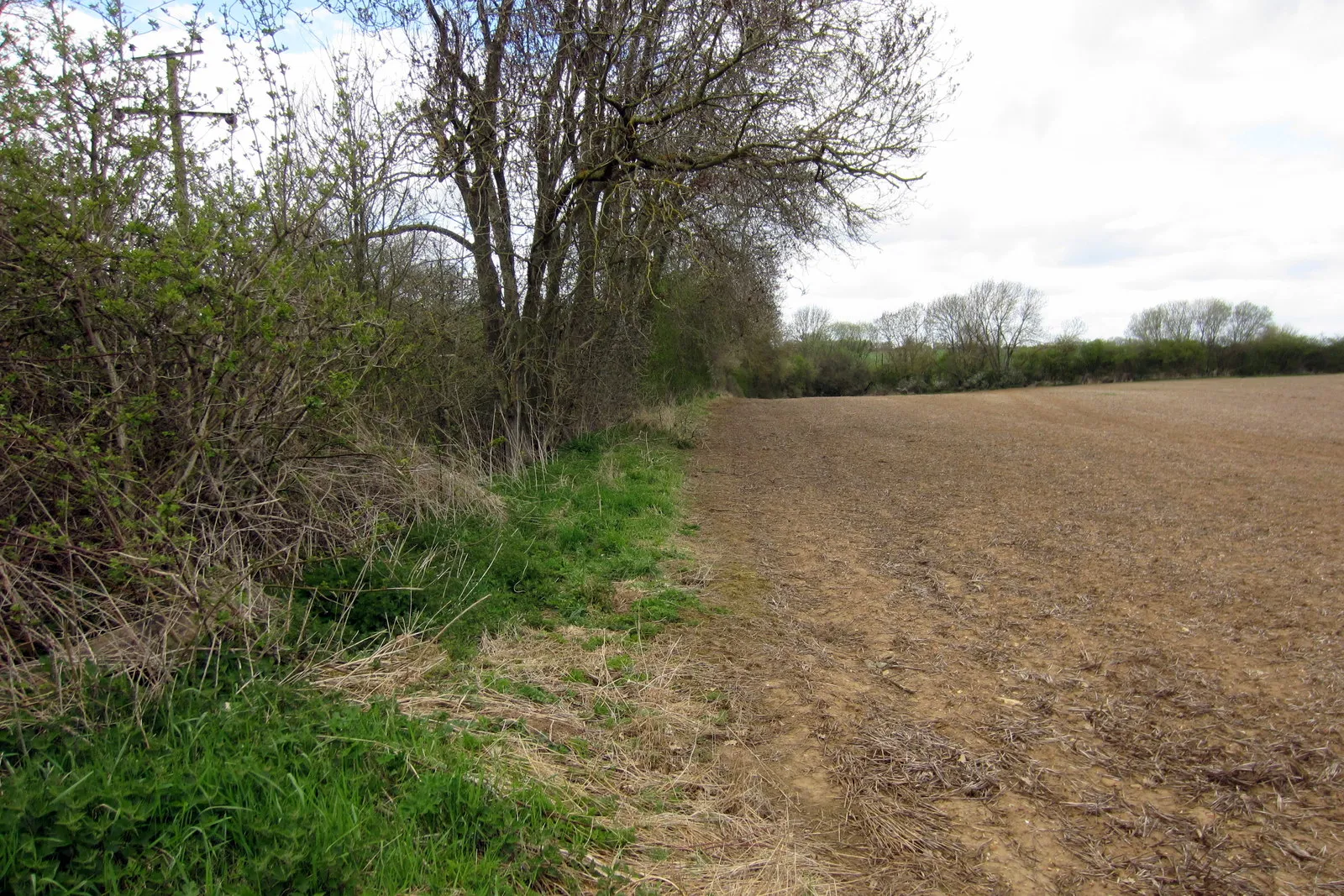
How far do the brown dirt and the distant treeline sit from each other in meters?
24.8

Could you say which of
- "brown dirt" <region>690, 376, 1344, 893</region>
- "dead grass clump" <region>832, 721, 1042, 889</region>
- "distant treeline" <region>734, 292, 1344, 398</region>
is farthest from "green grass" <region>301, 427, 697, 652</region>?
"distant treeline" <region>734, 292, 1344, 398</region>

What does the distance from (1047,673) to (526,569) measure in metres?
3.35

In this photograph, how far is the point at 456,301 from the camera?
358 inches

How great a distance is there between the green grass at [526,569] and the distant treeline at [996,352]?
25201mm

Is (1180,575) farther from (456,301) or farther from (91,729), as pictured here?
(456,301)

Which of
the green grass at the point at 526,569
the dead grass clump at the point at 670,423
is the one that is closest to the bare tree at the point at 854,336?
the dead grass clump at the point at 670,423

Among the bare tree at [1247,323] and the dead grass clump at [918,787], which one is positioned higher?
the bare tree at [1247,323]

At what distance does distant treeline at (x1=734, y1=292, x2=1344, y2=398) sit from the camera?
36.8 m

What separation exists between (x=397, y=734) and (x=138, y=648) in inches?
41.4

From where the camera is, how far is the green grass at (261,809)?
1992mm

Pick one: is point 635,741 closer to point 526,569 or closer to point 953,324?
point 526,569

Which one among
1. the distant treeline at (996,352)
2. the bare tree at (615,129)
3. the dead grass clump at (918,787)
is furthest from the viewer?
the distant treeline at (996,352)

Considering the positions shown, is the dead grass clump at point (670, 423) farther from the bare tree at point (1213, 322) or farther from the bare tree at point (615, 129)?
the bare tree at point (1213, 322)

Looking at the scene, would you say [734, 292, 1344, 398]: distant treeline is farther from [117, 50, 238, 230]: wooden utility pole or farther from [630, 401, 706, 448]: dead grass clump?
[117, 50, 238, 230]: wooden utility pole
